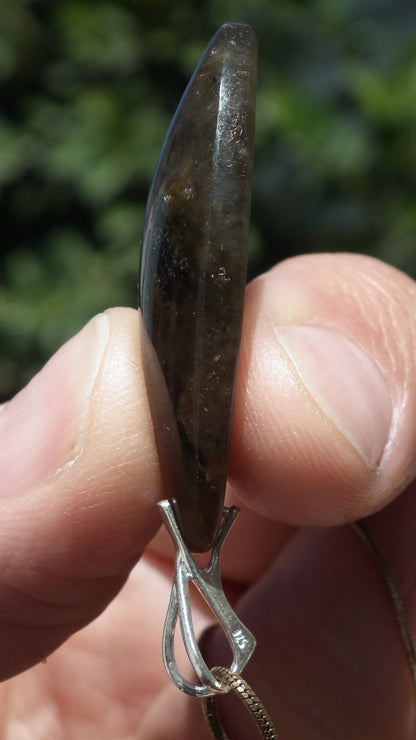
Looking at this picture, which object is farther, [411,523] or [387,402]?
[411,523]

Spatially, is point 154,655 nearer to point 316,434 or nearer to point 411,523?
point 411,523

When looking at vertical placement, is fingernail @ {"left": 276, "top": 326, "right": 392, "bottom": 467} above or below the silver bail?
above

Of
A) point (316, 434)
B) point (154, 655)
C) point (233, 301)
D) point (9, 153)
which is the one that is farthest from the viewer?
point (9, 153)

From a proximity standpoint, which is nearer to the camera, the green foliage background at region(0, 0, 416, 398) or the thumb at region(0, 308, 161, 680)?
the thumb at region(0, 308, 161, 680)

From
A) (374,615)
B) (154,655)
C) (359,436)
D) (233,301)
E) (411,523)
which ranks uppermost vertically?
(233,301)

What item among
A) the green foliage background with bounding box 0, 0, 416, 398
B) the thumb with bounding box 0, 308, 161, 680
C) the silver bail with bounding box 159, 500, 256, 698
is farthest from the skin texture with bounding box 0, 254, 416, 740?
the green foliage background with bounding box 0, 0, 416, 398

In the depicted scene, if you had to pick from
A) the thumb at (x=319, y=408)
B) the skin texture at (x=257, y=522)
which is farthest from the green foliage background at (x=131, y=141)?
the thumb at (x=319, y=408)

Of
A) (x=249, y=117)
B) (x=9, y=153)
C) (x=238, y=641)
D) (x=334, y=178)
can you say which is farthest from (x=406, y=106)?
(x=238, y=641)

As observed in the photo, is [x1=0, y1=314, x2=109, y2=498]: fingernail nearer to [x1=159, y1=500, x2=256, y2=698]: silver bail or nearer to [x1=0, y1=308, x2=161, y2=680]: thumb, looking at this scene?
[x1=0, y1=308, x2=161, y2=680]: thumb

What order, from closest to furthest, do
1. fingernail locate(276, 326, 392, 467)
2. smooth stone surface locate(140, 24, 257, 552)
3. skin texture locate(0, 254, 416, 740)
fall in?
smooth stone surface locate(140, 24, 257, 552), skin texture locate(0, 254, 416, 740), fingernail locate(276, 326, 392, 467)
